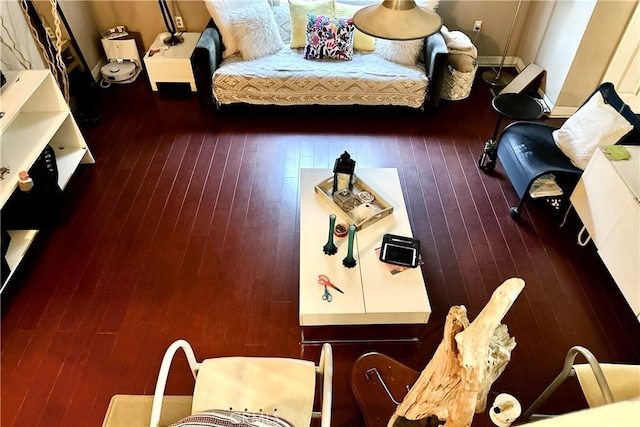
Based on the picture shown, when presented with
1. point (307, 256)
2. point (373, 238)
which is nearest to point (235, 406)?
point (307, 256)

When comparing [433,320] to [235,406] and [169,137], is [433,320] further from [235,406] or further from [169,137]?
[169,137]

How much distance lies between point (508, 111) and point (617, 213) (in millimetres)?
1131

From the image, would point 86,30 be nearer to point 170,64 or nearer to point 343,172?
point 170,64

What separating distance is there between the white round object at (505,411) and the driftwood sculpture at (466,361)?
0.18m

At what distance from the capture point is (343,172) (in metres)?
2.38

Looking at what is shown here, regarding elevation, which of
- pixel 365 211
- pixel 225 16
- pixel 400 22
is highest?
pixel 400 22

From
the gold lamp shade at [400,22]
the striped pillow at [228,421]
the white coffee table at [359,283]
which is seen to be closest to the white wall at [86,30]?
the white coffee table at [359,283]

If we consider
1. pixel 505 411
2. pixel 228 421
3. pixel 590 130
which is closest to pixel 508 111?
pixel 590 130

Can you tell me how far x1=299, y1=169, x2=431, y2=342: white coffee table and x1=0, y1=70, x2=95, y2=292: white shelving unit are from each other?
1576 millimetres

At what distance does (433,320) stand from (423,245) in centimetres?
50

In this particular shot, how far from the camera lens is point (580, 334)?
2266 millimetres

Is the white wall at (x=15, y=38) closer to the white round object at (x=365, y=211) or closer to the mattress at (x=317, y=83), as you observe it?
the mattress at (x=317, y=83)

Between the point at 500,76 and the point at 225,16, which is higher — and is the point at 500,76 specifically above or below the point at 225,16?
below

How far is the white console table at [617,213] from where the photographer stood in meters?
2.00
